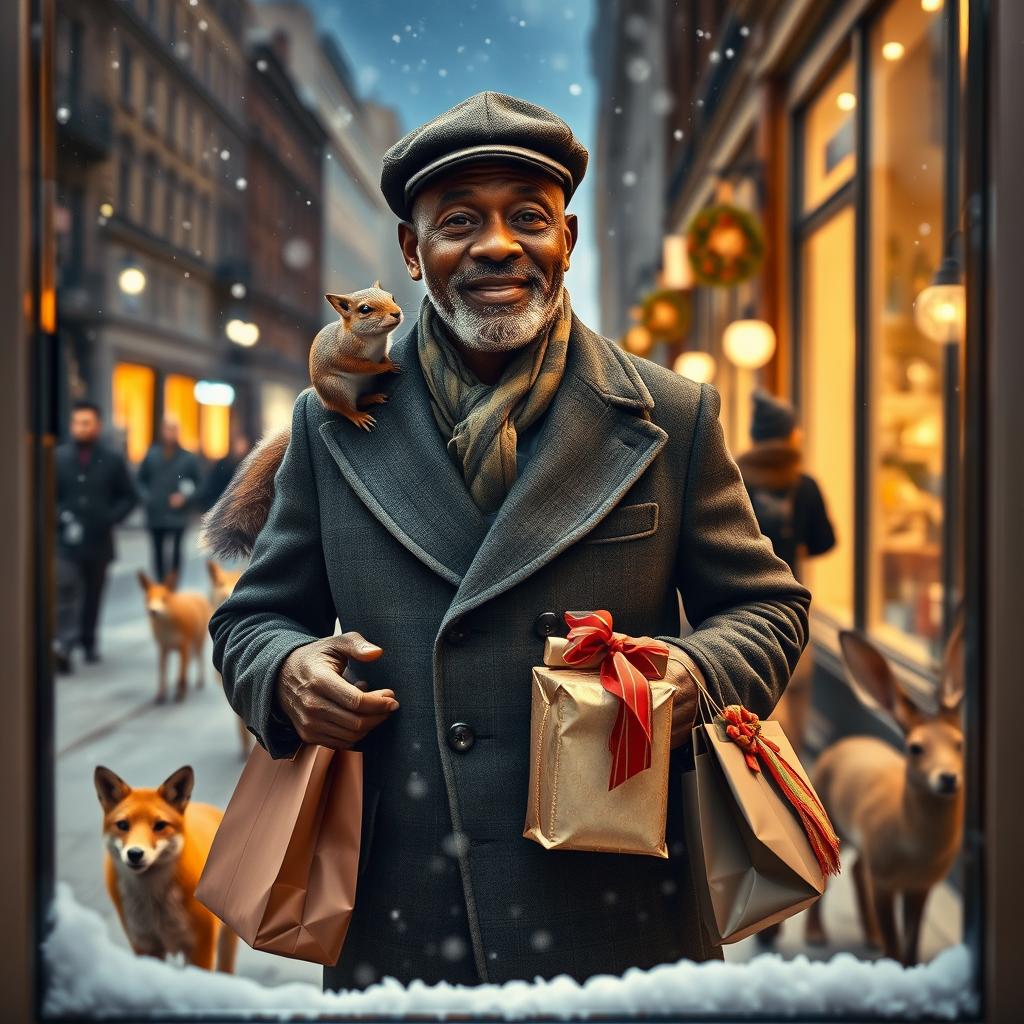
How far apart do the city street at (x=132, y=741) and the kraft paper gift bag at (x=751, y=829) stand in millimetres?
351

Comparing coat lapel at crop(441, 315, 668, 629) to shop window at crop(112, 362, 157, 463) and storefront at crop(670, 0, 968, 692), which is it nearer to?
shop window at crop(112, 362, 157, 463)

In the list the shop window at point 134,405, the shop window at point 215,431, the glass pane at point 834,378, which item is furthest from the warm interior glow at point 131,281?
the glass pane at point 834,378

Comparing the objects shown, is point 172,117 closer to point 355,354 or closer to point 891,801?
point 355,354

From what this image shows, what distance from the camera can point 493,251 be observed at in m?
1.70

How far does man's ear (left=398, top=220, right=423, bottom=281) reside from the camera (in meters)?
1.84

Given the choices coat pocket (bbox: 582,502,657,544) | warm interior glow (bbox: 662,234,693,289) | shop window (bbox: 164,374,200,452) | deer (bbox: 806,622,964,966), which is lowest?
deer (bbox: 806,622,964,966)

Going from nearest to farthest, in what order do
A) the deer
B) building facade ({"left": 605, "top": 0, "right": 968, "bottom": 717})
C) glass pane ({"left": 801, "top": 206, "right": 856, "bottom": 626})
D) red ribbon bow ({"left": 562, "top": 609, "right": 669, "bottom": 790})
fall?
1. red ribbon bow ({"left": 562, "top": 609, "right": 669, "bottom": 790})
2. the deer
3. building facade ({"left": 605, "top": 0, "right": 968, "bottom": 717})
4. glass pane ({"left": 801, "top": 206, "right": 856, "bottom": 626})

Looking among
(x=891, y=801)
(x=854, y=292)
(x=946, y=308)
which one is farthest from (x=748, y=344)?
(x=946, y=308)

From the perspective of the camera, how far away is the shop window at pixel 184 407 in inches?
96.1

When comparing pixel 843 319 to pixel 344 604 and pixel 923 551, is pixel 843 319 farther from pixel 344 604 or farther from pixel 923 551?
pixel 344 604

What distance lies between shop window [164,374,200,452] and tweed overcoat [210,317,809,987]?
65 centimetres

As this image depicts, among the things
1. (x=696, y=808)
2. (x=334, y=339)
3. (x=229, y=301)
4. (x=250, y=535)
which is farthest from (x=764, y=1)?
(x=696, y=808)

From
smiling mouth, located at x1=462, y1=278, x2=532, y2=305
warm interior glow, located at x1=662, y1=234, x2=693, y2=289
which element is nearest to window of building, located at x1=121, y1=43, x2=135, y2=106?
smiling mouth, located at x1=462, y1=278, x2=532, y2=305

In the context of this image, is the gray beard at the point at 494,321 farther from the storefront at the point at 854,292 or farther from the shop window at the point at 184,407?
the storefront at the point at 854,292
